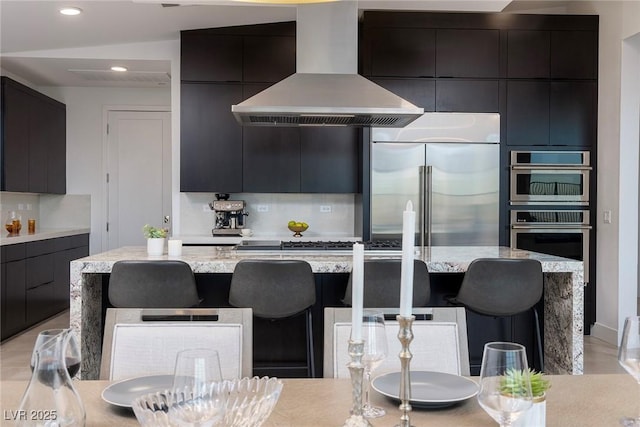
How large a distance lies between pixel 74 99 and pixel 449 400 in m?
6.48

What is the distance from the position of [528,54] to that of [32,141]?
4849 millimetres

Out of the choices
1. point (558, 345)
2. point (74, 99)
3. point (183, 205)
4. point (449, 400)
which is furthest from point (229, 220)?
point (449, 400)

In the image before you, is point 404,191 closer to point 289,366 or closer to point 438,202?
point 438,202

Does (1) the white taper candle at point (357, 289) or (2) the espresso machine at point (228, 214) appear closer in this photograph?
(1) the white taper candle at point (357, 289)

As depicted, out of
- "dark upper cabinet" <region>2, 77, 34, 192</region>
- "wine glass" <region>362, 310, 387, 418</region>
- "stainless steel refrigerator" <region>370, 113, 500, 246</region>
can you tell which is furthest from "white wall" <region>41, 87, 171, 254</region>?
"wine glass" <region>362, 310, 387, 418</region>

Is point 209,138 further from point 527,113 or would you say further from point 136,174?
point 527,113

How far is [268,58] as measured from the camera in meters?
5.18

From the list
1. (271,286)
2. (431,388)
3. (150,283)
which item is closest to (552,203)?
(271,286)

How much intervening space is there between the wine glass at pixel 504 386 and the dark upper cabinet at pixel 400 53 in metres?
4.27

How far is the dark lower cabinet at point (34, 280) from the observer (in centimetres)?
473

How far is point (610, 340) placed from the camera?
4.77 metres

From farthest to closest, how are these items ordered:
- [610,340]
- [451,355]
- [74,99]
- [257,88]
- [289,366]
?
[74,99]
[257,88]
[610,340]
[289,366]
[451,355]

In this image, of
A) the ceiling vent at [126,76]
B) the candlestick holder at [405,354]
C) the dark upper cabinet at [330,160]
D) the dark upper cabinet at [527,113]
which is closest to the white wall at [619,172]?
the dark upper cabinet at [527,113]

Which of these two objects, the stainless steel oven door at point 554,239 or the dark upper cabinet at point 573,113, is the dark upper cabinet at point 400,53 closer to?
the dark upper cabinet at point 573,113
